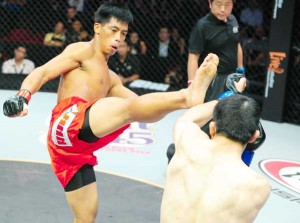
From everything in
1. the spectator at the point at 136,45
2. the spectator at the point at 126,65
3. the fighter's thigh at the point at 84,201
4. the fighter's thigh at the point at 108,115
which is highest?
the fighter's thigh at the point at 108,115

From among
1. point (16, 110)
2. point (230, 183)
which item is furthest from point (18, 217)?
point (230, 183)

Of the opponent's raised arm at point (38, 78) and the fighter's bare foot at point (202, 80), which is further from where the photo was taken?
the opponent's raised arm at point (38, 78)

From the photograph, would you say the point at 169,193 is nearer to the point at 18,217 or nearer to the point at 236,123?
the point at 236,123

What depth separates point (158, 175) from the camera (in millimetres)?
5047

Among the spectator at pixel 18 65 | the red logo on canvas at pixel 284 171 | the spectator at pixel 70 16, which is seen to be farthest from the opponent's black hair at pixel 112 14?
the spectator at pixel 70 16

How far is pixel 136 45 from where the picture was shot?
739 centimetres

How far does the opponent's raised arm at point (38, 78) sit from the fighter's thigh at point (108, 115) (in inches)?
12.6

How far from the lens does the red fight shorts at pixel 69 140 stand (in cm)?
329

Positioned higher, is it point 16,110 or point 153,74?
point 16,110

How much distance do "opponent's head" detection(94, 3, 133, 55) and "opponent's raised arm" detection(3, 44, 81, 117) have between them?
17 centimetres

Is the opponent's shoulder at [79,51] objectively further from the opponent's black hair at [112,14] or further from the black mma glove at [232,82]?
the black mma glove at [232,82]

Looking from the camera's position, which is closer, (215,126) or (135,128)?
(215,126)

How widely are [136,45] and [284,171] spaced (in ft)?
9.00

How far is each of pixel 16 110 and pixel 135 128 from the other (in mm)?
3237
